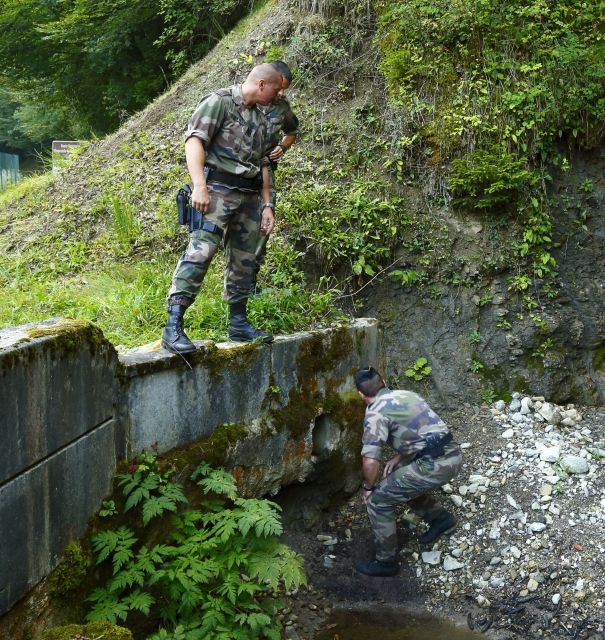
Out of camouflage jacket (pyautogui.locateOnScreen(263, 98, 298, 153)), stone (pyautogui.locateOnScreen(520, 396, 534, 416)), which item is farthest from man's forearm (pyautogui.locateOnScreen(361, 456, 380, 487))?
camouflage jacket (pyautogui.locateOnScreen(263, 98, 298, 153))

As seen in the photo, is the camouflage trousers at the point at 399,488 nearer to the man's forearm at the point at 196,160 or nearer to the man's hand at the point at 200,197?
the man's hand at the point at 200,197

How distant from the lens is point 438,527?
5934mm

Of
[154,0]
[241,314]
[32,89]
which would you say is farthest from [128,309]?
[32,89]

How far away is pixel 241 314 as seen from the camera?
17.4ft

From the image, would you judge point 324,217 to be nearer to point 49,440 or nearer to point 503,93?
point 503,93

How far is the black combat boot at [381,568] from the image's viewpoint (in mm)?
5742

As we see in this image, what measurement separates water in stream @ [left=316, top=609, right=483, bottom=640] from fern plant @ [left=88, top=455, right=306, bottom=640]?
907mm

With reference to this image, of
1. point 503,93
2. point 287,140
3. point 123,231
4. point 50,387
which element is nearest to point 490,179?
point 503,93

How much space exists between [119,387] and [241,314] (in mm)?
1459

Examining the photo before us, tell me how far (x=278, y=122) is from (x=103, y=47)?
28.2 feet

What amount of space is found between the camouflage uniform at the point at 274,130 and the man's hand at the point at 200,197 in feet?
2.16

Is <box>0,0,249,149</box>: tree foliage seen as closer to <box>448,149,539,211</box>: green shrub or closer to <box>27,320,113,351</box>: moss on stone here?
<box>448,149,539,211</box>: green shrub

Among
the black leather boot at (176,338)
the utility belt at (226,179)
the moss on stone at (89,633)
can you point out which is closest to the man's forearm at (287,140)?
the utility belt at (226,179)

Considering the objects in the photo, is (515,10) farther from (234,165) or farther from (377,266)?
(234,165)
